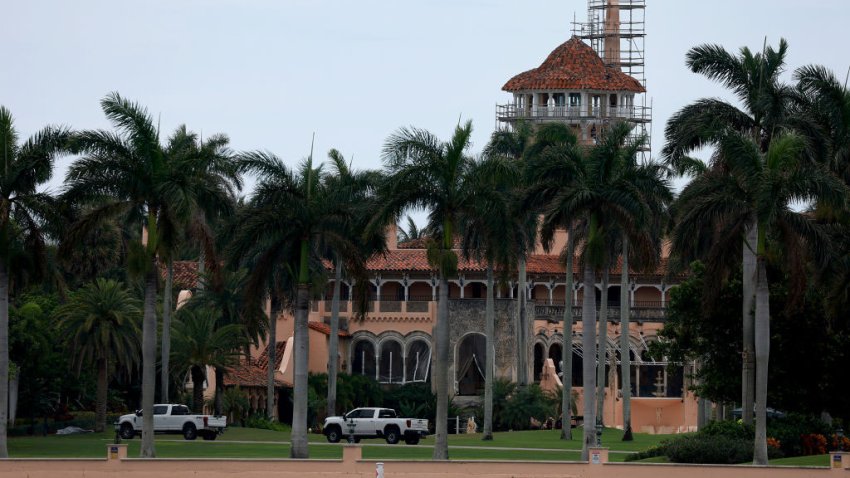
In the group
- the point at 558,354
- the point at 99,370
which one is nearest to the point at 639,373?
the point at 558,354

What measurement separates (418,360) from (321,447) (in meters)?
33.2

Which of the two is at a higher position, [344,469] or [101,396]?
[101,396]

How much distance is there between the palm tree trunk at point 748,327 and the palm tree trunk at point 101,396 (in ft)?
95.4

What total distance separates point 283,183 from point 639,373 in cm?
4623

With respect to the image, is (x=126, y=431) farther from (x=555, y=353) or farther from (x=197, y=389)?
(x=555, y=353)

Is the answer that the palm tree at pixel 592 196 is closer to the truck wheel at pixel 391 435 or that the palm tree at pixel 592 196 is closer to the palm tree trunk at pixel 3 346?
the truck wheel at pixel 391 435

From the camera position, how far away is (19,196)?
48688mm

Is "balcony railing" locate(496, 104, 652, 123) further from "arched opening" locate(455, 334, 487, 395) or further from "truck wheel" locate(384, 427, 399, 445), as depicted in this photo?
"truck wheel" locate(384, 427, 399, 445)

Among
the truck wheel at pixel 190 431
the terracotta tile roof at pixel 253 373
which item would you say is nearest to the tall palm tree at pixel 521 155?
the terracotta tile roof at pixel 253 373

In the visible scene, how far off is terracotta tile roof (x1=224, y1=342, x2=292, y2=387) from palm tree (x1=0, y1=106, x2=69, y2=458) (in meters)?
27.7

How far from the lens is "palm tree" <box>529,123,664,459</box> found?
A: 5034cm

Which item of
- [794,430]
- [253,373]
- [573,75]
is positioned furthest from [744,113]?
[573,75]

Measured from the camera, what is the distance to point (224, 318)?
76.2 metres

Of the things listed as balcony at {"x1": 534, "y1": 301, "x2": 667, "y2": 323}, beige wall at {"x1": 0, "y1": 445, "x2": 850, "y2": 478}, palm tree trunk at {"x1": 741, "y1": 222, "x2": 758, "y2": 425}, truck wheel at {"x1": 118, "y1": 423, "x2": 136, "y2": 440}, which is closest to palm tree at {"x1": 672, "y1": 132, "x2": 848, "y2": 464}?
palm tree trunk at {"x1": 741, "y1": 222, "x2": 758, "y2": 425}
